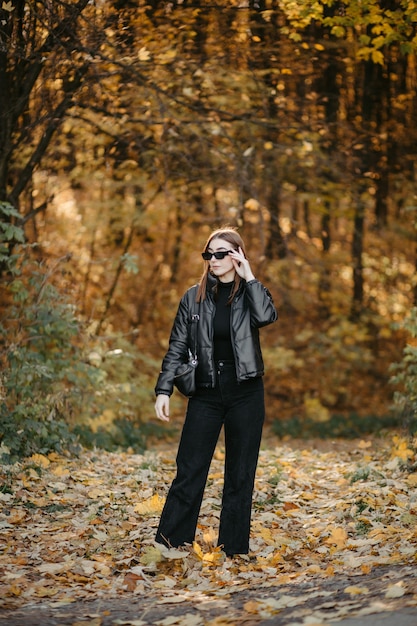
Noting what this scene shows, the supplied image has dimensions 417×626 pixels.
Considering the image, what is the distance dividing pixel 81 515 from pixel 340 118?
10634mm

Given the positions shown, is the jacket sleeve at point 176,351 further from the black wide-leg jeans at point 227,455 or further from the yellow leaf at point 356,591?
the yellow leaf at point 356,591

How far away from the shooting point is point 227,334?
5051 mm

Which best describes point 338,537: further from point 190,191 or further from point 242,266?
point 190,191

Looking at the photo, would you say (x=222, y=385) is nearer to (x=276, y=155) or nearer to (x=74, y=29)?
(x=74, y=29)

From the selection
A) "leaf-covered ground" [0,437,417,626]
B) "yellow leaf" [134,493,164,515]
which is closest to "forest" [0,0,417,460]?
"leaf-covered ground" [0,437,417,626]

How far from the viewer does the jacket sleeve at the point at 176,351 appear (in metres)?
5.02

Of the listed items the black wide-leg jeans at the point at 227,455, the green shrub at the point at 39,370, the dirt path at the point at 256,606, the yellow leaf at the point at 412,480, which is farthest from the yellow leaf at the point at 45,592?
the yellow leaf at the point at 412,480

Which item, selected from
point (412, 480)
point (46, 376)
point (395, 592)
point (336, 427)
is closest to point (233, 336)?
point (395, 592)

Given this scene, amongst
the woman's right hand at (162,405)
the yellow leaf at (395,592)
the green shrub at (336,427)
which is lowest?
the green shrub at (336,427)

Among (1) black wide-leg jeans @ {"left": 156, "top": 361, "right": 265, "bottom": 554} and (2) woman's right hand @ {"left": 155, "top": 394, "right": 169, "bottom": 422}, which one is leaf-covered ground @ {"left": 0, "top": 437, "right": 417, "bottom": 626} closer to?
(1) black wide-leg jeans @ {"left": 156, "top": 361, "right": 265, "bottom": 554}

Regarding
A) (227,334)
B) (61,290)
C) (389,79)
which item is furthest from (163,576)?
(389,79)

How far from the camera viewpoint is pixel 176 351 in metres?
5.09

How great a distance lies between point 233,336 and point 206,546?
1516 millimetres

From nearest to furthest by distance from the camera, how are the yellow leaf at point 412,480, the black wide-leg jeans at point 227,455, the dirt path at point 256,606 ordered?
the dirt path at point 256,606
the black wide-leg jeans at point 227,455
the yellow leaf at point 412,480
